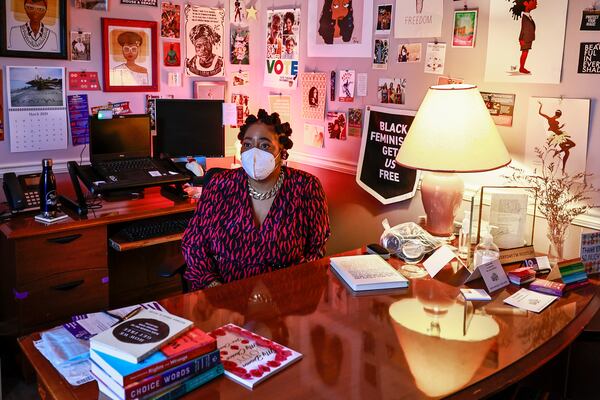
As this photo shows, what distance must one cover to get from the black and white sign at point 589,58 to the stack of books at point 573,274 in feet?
2.56

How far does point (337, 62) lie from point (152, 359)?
242cm

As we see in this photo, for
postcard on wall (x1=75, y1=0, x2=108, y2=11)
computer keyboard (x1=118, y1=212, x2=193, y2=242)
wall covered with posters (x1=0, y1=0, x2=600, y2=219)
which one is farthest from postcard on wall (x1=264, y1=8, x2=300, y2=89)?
computer keyboard (x1=118, y1=212, x2=193, y2=242)

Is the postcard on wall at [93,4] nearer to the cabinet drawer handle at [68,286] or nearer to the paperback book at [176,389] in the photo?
the cabinet drawer handle at [68,286]

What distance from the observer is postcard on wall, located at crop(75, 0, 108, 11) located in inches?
129

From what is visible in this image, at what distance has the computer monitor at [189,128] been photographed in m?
3.48

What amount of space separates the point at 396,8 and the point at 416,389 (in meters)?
2.16

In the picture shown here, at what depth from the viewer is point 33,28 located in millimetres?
3131

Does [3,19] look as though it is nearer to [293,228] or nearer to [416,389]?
[293,228]

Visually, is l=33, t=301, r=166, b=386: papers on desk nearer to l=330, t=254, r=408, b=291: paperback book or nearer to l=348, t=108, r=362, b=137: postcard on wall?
l=330, t=254, r=408, b=291: paperback book

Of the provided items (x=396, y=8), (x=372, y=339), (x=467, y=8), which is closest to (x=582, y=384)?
(x=372, y=339)

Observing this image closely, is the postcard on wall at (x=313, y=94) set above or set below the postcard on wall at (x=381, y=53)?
below

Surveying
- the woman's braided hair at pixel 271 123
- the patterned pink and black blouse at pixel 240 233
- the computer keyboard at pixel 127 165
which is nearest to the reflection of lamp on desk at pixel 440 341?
the patterned pink and black blouse at pixel 240 233

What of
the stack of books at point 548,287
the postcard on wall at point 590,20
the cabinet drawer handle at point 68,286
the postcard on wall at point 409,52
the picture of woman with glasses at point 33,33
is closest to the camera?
the stack of books at point 548,287

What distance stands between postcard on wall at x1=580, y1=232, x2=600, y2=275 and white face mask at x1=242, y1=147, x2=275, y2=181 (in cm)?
117
